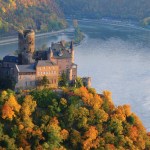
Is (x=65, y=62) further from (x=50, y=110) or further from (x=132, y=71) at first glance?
(x=132, y=71)

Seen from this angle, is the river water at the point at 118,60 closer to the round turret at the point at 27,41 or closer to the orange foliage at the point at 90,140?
the orange foliage at the point at 90,140

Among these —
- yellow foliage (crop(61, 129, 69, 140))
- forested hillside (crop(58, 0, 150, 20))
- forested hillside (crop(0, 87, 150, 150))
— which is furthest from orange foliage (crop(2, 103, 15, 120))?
forested hillside (crop(58, 0, 150, 20))

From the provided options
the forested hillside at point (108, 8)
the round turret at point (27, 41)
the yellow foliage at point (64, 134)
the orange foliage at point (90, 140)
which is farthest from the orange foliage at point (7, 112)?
the forested hillside at point (108, 8)

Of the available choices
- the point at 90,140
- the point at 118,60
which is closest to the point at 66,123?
the point at 90,140

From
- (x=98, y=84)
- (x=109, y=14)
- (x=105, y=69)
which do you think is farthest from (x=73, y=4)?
(x=98, y=84)

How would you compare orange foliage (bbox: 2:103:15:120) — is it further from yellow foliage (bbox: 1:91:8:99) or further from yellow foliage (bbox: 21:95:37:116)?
yellow foliage (bbox: 1:91:8:99)

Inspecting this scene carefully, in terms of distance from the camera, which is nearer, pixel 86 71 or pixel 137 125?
pixel 137 125

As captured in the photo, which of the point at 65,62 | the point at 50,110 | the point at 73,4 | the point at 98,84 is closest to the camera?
the point at 50,110
